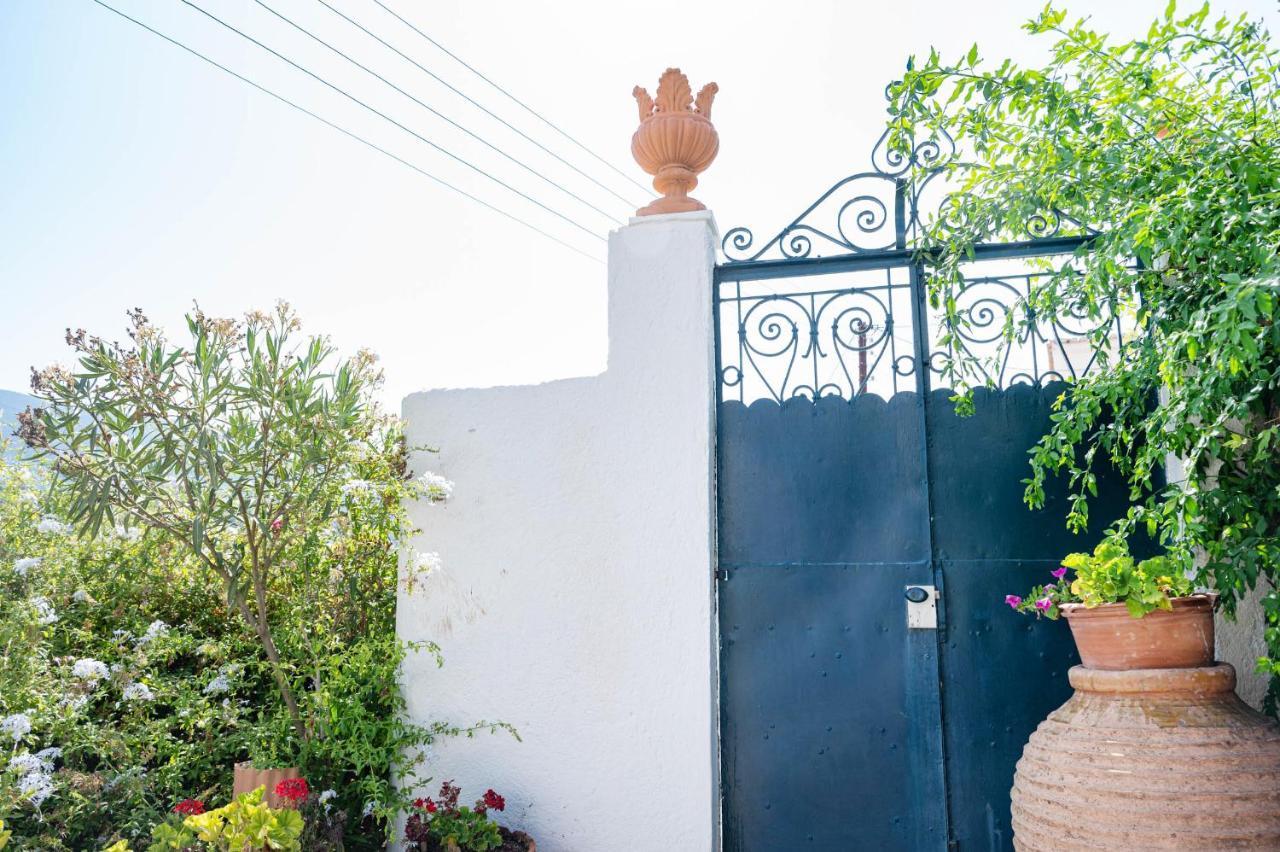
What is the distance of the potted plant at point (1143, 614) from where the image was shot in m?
2.26

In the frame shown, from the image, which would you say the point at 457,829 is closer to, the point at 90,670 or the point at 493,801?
the point at 493,801

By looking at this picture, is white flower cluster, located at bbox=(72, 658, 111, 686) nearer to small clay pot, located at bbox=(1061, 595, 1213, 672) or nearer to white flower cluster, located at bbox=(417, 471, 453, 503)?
white flower cluster, located at bbox=(417, 471, 453, 503)

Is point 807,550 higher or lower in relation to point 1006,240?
lower

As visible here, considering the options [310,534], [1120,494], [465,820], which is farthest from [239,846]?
[1120,494]

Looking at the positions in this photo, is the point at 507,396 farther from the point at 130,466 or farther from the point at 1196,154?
the point at 1196,154

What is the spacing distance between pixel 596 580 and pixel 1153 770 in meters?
1.74

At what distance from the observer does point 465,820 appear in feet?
9.28

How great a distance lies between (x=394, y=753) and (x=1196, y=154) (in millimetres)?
3016

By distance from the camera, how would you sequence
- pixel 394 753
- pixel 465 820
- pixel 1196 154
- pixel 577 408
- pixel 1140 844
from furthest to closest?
pixel 577 408 → pixel 394 753 → pixel 465 820 → pixel 1196 154 → pixel 1140 844

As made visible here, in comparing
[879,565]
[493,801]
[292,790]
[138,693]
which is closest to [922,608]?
[879,565]

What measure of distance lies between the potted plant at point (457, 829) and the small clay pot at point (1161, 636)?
188 centimetres

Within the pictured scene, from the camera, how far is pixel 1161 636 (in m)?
2.26

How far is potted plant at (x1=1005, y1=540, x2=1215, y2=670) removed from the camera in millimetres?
2260

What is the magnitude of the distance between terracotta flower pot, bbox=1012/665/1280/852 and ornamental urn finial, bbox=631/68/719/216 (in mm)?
2101
